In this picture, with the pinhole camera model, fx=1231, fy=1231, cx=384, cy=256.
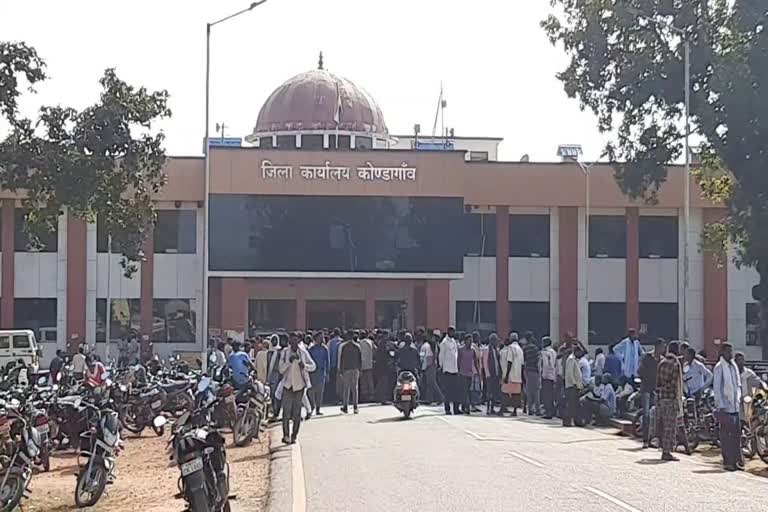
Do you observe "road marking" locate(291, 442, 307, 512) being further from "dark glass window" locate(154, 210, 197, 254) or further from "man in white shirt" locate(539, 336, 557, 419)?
"dark glass window" locate(154, 210, 197, 254)

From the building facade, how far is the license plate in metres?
31.9

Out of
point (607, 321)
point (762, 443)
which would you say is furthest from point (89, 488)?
point (607, 321)

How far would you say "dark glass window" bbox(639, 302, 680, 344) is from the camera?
4688 centimetres

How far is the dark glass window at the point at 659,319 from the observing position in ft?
154

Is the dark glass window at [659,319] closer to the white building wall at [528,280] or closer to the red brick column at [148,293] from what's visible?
the white building wall at [528,280]

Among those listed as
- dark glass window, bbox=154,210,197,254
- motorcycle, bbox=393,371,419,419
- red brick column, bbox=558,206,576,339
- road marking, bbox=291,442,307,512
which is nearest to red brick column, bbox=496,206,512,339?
Answer: red brick column, bbox=558,206,576,339

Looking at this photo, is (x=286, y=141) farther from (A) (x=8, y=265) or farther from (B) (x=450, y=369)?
(B) (x=450, y=369)

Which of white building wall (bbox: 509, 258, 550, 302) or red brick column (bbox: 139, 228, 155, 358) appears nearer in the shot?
red brick column (bbox: 139, 228, 155, 358)

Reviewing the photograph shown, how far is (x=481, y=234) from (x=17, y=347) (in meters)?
17.7

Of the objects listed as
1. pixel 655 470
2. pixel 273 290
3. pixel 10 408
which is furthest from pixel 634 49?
pixel 10 408

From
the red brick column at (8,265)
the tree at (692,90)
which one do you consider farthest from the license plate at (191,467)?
the red brick column at (8,265)

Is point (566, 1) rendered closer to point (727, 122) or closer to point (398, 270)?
point (727, 122)

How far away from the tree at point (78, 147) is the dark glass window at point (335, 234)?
2195cm

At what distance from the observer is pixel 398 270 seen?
43.9 metres
